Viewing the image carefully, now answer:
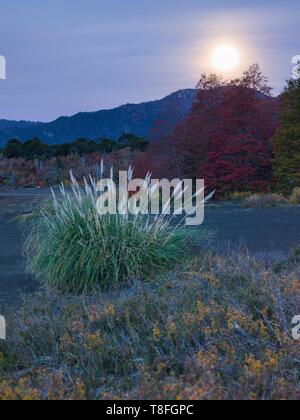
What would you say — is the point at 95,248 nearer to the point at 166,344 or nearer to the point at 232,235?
the point at 166,344

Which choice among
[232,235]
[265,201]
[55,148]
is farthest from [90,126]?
[232,235]

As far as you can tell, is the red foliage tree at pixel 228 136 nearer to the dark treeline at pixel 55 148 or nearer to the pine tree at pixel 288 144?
the pine tree at pixel 288 144

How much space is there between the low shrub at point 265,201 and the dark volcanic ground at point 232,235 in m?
0.33

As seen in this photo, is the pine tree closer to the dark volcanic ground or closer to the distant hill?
the dark volcanic ground

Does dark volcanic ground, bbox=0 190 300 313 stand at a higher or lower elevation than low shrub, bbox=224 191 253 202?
lower

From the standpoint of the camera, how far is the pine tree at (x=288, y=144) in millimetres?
19516

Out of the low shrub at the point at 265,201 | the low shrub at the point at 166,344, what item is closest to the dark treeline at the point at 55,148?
the low shrub at the point at 265,201

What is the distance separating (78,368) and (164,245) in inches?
164

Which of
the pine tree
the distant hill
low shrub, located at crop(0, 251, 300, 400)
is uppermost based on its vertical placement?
the distant hill

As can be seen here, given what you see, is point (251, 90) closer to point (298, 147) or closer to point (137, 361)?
point (298, 147)

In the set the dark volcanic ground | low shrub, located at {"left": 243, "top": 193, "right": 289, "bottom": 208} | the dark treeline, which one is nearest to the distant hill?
the dark treeline

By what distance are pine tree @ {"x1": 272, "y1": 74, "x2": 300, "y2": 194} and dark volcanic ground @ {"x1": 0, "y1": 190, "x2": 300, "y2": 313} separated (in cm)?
274

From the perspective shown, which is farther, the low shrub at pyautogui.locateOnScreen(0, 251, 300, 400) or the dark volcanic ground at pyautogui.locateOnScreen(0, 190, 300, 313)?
the dark volcanic ground at pyautogui.locateOnScreen(0, 190, 300, 313)

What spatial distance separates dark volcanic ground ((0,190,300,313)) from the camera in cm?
953
